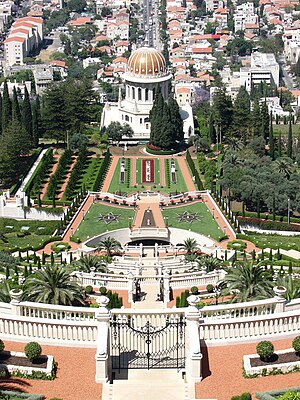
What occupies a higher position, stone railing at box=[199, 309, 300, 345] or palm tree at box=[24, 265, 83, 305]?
stone railing at box=[199, 309, 300, 345]

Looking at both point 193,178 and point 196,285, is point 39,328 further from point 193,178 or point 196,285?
point 193,178

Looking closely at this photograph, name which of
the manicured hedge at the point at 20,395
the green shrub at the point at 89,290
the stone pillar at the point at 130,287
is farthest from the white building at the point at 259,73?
the manicured hedge at the point at 20,395

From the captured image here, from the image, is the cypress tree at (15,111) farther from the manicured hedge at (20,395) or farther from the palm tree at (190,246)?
the manicured hedge at (20,395)

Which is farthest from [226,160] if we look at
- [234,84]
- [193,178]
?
[234,84]

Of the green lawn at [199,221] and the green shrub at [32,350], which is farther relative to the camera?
the green lawn at [199,221]

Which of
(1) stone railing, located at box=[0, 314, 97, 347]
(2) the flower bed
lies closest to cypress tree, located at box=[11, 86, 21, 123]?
(1) stone railing, located at box=[0, 314, 97, 347]

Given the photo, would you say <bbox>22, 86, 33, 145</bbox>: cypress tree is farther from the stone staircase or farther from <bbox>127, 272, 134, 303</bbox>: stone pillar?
the stone staircase

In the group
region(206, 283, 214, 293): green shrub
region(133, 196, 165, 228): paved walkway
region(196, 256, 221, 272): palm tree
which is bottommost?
region(133, 196, 165, 228): paved walkway
